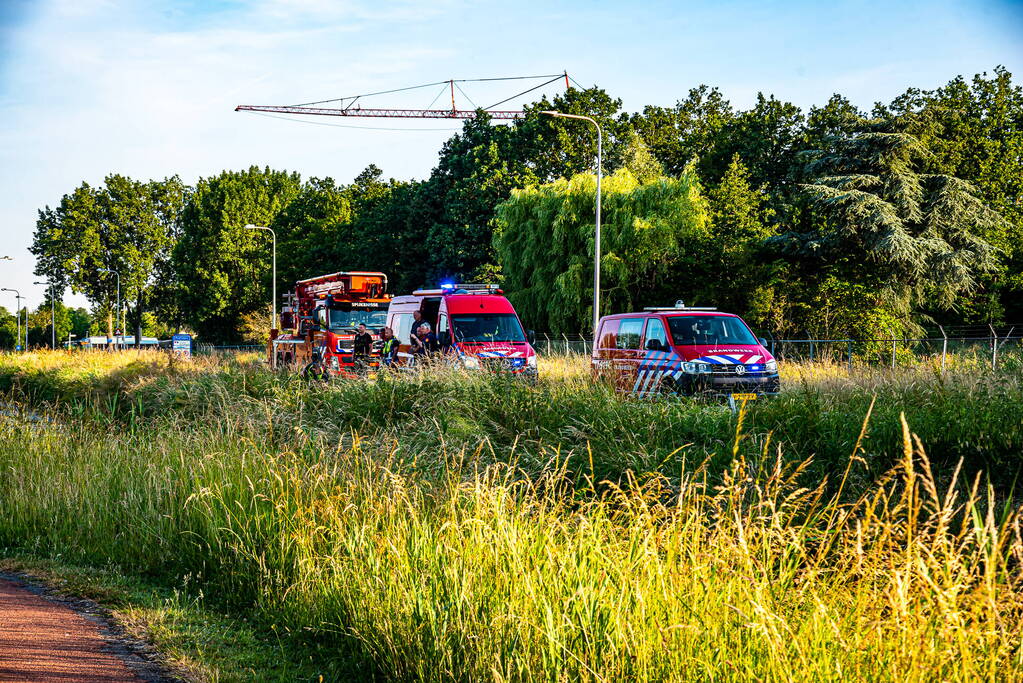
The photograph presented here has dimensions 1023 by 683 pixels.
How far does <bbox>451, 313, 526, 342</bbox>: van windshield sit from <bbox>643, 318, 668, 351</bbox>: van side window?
14.4 ft

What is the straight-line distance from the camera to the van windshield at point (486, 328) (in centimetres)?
1983

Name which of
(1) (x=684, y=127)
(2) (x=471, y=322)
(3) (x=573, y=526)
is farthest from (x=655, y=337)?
(1) (x=684, y=127)

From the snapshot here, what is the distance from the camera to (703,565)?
404cm

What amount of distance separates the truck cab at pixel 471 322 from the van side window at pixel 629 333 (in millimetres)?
2080

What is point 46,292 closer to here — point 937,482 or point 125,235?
point 125,235

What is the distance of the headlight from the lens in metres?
14.5

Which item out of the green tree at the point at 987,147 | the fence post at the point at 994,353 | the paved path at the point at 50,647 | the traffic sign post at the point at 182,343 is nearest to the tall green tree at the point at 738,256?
the green tree at the point at 987,147

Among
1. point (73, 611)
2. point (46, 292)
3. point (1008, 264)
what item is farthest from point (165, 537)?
point (46, 292)

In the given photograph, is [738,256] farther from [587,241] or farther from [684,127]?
[684,127]

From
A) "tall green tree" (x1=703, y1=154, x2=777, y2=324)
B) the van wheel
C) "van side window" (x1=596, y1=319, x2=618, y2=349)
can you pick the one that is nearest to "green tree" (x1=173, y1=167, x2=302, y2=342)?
"tall green tree" (x1=703, y1=154, x2=777, y2=324)

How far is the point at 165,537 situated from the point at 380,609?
10.1 feet

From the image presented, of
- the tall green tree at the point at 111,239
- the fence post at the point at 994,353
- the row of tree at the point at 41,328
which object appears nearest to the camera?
the fence post at the point at 994,353

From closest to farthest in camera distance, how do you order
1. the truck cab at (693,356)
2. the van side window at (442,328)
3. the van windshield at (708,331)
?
the truck cab at (693,356), the van windshield at (708,331), the van side window at (442,328)

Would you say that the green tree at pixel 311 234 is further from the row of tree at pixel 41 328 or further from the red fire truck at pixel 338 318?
the row of tree at pixel 41 328
